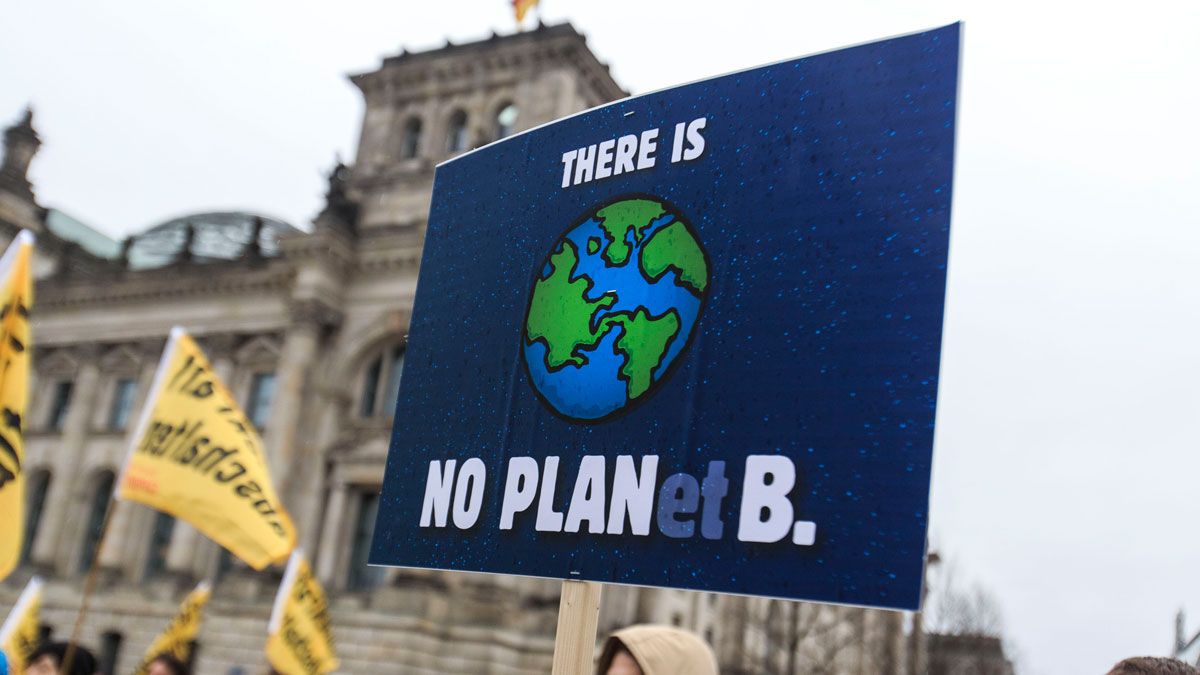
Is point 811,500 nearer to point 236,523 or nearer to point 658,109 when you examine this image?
point 658,109

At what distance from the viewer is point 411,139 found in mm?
33781

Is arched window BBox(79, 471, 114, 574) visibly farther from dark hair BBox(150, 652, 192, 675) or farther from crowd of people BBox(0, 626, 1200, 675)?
crowd of people BBox(0, 626, 1200, 675)

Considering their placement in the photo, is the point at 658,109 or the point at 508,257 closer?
the point at 658,109

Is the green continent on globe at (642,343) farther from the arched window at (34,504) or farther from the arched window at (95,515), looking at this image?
the arched window at (34,504)

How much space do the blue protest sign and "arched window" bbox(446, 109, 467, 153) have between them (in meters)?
28.0

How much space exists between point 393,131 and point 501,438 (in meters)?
30.2

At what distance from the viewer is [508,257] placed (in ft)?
→ 16.8

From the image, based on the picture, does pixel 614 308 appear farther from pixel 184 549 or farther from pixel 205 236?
pixel 205 236

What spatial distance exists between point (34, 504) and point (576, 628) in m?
36.6

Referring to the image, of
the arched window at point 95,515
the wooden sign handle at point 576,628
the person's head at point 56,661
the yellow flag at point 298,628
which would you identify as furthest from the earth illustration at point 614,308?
the arched window at point 95,515

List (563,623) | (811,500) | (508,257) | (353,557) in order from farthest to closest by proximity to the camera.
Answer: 1. (353,557)
2. (508,257)
3. (563,623)
4. (811,500)

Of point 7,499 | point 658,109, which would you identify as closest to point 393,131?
point 7,499

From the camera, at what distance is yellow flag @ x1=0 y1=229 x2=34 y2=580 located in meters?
6.87

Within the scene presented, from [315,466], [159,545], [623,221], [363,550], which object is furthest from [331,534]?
[623,221]
